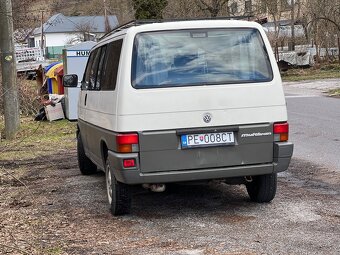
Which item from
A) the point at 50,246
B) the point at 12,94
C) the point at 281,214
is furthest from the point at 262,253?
the point at 12,94

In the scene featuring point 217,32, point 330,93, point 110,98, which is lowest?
point 330,93

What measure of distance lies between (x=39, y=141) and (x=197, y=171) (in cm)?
841

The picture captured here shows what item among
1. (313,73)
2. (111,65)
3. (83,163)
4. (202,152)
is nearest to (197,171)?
(202,152)

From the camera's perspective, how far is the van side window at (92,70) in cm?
763

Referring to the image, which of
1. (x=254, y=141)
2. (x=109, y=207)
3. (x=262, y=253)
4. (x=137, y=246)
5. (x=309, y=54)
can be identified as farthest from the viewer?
(x=309, y=54)

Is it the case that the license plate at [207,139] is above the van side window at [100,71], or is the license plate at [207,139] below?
below

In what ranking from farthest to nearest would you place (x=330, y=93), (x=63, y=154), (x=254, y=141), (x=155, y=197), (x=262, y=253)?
1. (x=330, y=93)
2. (x=63, y=154)
3. (x=155, y=197)
4. (x=254, y=141)
5. (x=262, y=253)

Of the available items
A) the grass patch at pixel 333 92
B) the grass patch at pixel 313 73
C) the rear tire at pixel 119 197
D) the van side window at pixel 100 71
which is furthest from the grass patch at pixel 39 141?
the grass patch at pixel 313 73

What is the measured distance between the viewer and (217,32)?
20.2ft

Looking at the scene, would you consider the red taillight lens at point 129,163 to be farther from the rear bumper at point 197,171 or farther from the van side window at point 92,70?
the van side window at point 92,70

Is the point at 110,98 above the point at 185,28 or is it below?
below

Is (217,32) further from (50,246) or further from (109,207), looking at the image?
(50,246)

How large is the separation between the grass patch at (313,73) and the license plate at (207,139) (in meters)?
26.7

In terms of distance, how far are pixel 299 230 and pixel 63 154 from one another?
6.79 m
